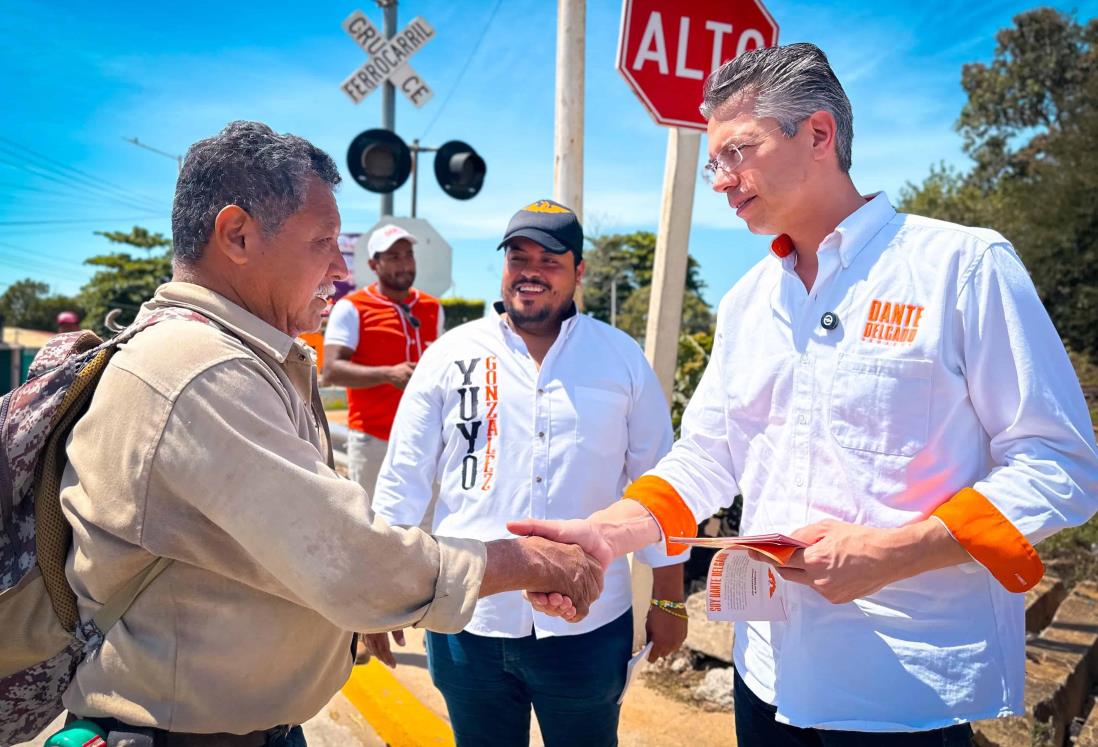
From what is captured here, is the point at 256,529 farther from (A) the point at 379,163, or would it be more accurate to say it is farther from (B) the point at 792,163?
(A) the point at 379,163

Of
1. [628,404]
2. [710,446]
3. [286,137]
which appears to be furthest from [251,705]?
[628,404]

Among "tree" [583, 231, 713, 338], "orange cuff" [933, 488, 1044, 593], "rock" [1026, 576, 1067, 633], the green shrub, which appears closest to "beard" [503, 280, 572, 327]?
"orange cuff" [933, 488, 1044, 593]

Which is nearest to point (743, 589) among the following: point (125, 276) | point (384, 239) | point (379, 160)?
point (384, 239)

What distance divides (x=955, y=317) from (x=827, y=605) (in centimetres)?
67

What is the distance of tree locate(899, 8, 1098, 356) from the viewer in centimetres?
1622

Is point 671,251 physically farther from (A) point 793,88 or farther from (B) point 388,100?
(B) point 388,100

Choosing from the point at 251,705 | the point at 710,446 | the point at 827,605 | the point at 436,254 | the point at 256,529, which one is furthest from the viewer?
the point at 436,254

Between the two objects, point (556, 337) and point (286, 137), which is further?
point (556, 337)

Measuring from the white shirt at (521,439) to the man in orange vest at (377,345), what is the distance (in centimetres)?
192

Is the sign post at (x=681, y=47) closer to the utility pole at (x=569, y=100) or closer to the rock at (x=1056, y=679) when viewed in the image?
the utility pole at (x=569, y=100)

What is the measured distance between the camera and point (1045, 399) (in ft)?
4.97

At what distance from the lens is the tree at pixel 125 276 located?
4544cm

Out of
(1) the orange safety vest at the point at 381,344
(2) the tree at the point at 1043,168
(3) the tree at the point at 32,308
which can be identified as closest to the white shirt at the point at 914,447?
(1) the orange safety vest at the point at 381,344

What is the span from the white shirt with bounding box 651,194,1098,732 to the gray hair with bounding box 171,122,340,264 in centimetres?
115
